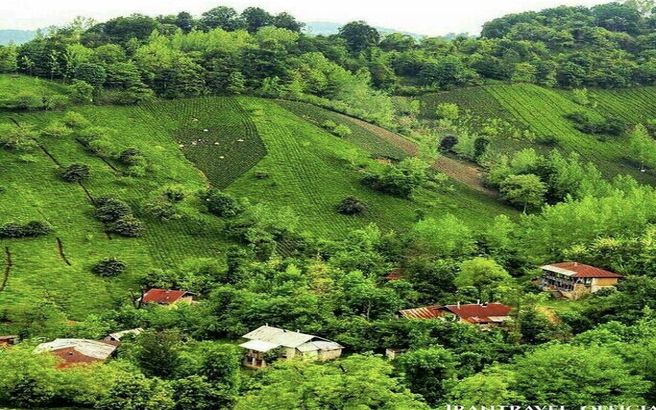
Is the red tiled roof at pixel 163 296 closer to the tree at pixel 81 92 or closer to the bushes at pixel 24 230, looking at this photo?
the bushes at pixel 24 230

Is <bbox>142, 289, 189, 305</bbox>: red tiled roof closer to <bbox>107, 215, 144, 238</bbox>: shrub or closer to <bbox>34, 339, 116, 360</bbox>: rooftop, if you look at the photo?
<bbox>34, 339, 116, 360</bbox>: rooftop

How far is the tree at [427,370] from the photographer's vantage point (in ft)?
131

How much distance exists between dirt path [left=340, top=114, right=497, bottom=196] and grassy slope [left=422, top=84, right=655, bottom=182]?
7.48 metres

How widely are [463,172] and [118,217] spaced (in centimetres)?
4438

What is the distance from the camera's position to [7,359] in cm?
3791

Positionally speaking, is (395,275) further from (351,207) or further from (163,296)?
(351,207)

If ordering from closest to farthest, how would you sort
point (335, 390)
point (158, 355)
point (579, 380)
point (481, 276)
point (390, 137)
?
point (335, 390), point (579, 380), point (158, 355), point (481, 276), point (390, 137)

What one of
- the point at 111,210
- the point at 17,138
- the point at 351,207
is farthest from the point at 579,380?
the point at 17,138

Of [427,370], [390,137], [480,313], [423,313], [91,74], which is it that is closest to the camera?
[427,370]

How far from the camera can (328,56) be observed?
132 metres

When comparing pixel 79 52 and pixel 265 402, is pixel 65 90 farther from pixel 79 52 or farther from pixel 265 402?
pixel 265 402

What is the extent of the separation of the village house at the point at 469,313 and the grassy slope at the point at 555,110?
186ft

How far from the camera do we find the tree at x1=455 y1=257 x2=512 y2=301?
57.9 m

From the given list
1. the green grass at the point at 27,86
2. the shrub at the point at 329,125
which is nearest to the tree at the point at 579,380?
the shrub at the point at 329,125
